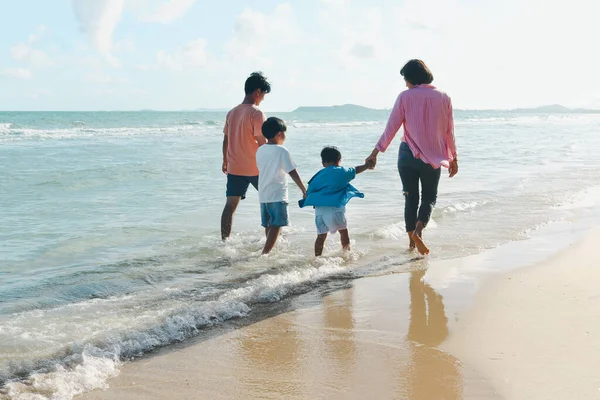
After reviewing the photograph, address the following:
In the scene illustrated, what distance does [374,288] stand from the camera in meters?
4.70

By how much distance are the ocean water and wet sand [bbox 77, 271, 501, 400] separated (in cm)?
28

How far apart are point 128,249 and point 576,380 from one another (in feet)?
15.9

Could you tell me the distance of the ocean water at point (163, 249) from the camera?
3617mm

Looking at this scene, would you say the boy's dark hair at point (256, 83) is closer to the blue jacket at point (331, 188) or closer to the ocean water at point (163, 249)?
the blue jacket at point (331, 188)

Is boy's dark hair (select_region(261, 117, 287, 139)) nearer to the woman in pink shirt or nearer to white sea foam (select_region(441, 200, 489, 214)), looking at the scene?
the woman in pink shirt

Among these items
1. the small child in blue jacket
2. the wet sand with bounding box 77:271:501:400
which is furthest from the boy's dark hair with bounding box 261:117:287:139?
the wet sand with bounding box 77:271:501:400

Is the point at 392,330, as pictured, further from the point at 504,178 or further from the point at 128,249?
the point at 504,178

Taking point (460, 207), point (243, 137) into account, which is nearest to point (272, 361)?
point (243, 137)

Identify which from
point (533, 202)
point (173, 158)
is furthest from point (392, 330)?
point (173, 158)

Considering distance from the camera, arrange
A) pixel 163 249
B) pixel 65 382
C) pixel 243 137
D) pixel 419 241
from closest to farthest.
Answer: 1. pixel 65 382
2. pixel 419 241
3. pixel 243 137
4. pixel 163 249

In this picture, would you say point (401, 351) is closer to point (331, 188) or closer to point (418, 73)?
point (331, 188)

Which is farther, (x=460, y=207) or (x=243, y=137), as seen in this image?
(x=460, y=207)

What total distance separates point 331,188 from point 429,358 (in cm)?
267

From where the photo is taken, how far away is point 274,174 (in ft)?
18.7
